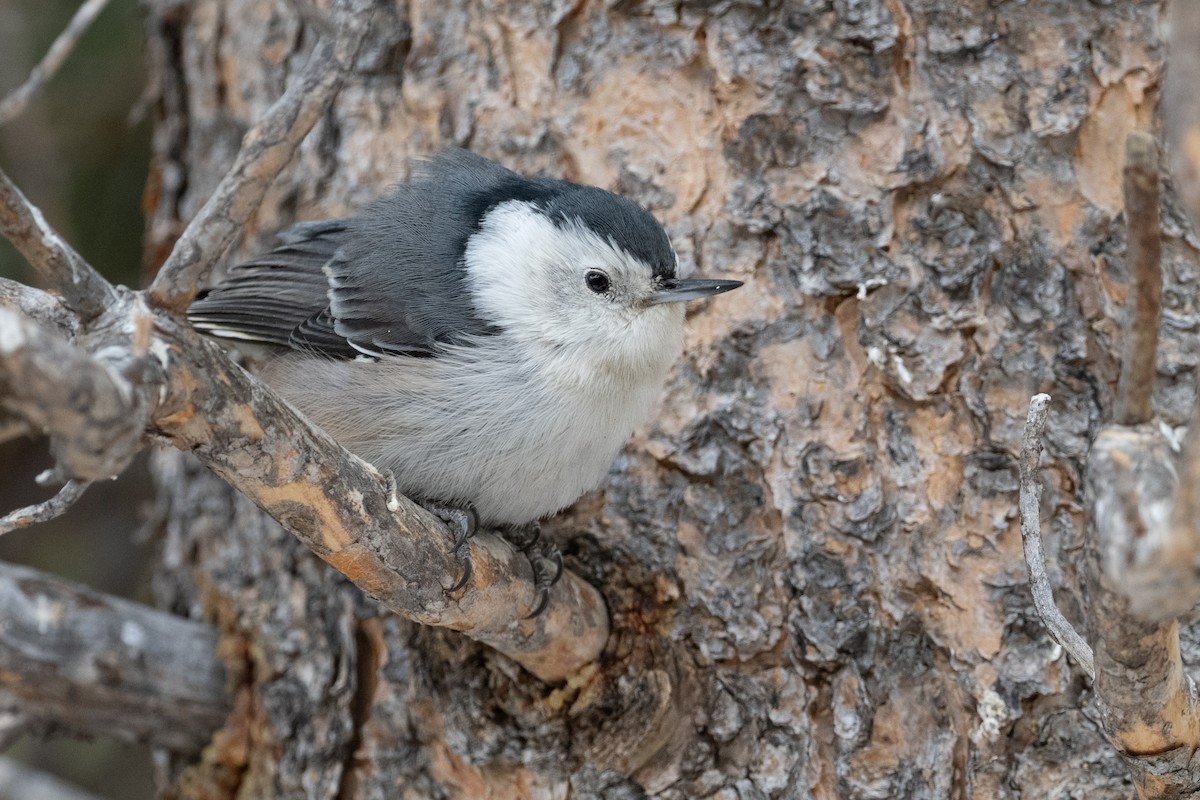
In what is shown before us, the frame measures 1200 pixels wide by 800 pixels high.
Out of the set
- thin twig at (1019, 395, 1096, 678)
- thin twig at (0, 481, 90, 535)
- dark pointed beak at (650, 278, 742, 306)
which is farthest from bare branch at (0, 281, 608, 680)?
thin twig at (1019, 395, 1096, 678)

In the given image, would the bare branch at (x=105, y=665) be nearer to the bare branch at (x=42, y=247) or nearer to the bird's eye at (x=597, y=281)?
the bird's eye at (x=597, y=281)

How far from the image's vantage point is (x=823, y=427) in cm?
182

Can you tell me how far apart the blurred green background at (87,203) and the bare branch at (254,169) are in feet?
5.04

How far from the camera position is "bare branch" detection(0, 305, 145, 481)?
33.2 inches

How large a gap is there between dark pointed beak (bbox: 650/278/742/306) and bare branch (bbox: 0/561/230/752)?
111 centimetres

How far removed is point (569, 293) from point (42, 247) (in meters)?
0.94

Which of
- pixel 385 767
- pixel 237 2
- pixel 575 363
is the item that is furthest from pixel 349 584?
pixel 237 2

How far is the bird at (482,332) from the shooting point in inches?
68.4

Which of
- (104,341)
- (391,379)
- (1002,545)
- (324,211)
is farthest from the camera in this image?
(324,211)

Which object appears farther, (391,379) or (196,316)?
(196,316)

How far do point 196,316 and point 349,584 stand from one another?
21.3 inches

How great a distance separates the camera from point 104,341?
104 centimetres

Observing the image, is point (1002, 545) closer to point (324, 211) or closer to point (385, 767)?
point (385, 767)

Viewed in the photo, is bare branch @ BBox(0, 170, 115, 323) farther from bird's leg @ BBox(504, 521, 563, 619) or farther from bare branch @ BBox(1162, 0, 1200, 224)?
bare branch @ BBox(1162, 0, 1200, 224)
